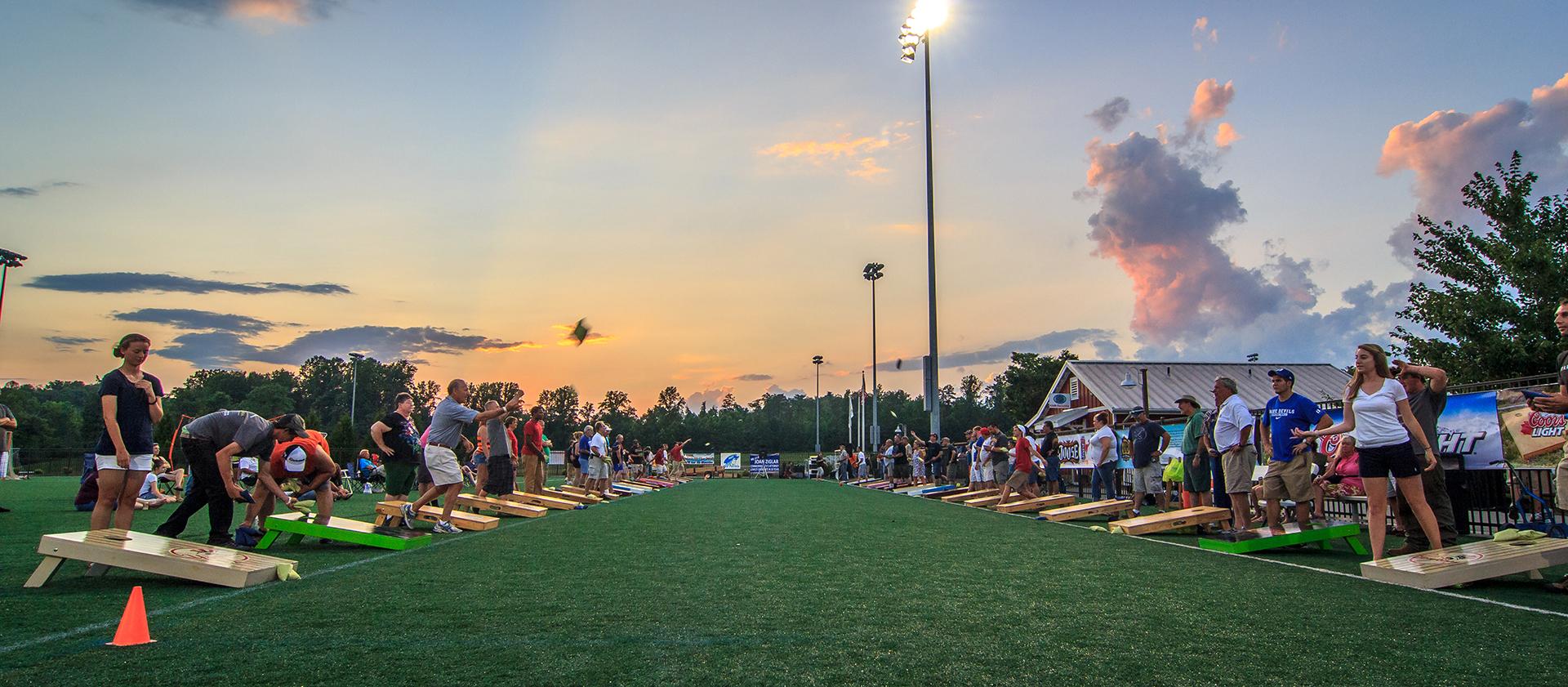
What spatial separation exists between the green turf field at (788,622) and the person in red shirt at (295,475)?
1035 millimetres

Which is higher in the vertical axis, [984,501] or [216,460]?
[216,460]

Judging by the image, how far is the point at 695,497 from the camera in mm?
22828

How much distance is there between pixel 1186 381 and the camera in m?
44.6

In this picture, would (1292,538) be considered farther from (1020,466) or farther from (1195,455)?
(1020,466)

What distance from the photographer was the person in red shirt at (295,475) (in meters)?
9.67

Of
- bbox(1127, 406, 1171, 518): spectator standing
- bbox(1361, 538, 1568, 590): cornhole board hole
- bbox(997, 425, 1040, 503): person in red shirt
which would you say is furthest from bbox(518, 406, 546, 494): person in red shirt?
bbox(1361, 538, 1568, 590): cornhole board hole

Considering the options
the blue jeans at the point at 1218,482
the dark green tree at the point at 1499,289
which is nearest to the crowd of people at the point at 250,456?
the blue jeans at the point at 1218,482

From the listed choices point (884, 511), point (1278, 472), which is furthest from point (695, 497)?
point (1278, 472)

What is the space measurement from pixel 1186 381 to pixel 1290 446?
38075mm

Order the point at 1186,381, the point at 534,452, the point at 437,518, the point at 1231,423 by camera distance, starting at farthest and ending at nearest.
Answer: the point at 1186,381
the point at 534,452
the point at 437,518
the point at 1231,423

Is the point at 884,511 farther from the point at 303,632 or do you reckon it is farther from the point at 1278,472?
the point at 303,632

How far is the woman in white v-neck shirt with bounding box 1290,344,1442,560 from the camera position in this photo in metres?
7.08

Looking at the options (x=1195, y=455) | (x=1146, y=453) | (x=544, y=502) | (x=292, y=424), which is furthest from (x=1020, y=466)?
(x=292, y=424)

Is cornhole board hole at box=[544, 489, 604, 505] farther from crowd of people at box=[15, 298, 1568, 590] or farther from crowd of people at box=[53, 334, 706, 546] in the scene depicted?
crowd of people at box=[53, 334, 706, 546]
